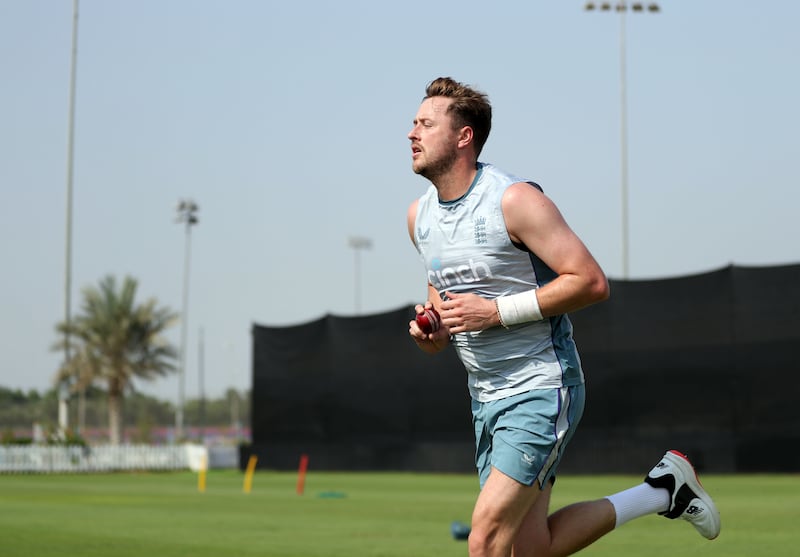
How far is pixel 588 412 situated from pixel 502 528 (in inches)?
705

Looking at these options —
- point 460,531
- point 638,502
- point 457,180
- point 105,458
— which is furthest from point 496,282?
point 105,458

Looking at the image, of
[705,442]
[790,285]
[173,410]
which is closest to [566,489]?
[705,442]

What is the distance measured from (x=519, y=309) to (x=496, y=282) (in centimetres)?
22

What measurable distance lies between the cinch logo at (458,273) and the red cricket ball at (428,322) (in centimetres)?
16

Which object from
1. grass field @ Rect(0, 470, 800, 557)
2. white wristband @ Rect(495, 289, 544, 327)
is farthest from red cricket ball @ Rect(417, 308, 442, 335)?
grass field @ Rect(0, 470, 800, 557)

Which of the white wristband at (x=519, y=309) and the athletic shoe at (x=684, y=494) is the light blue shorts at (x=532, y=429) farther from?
the athletic shoe at (x=684, y=494)

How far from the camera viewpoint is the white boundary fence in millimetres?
34469

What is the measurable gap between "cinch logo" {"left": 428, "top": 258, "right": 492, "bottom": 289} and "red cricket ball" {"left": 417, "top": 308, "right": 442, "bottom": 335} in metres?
0.16

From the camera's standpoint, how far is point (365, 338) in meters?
28.4

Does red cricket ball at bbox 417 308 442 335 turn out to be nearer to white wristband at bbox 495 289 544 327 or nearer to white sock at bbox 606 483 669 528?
white wristband at bbox 495 289 544 327

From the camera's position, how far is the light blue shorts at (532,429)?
479 cm

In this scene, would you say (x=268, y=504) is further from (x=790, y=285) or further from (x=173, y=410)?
(x=173, y=410)

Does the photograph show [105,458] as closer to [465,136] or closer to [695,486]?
[695,486]

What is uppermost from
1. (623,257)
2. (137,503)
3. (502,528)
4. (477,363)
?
(623,257)
